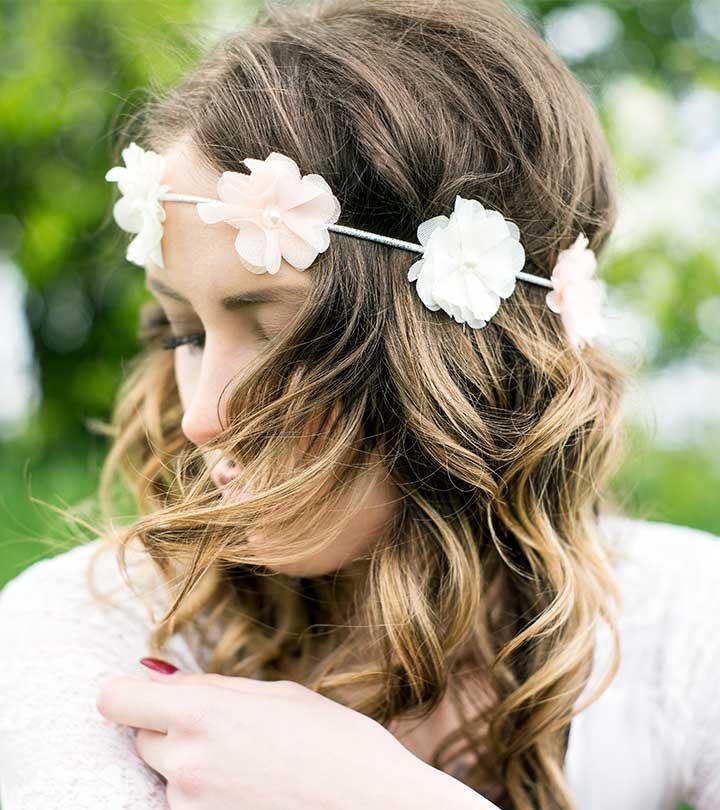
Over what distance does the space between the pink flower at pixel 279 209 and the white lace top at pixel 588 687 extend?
26.9 inches

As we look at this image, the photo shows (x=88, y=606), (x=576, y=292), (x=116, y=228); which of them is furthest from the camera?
(x=116, y=228)

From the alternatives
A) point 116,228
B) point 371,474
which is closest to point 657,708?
point 371,474

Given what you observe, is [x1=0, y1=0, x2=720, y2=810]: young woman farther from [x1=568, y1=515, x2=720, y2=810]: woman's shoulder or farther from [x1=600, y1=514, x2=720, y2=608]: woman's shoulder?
[x1=600, y1=514, x2=720, y2=608]: woman's shoulder

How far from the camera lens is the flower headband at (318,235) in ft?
4.26

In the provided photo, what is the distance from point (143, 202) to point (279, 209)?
10.6 inches

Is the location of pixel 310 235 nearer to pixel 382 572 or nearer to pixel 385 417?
pixel 385 417

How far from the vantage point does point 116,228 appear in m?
3.90

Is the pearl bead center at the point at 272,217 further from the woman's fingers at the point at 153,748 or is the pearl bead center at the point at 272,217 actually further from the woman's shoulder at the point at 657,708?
the woman's shoulder at the point at 657,708

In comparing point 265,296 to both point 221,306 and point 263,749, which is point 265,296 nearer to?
point 221,306

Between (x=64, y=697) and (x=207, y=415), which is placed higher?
(x=207, y=415)

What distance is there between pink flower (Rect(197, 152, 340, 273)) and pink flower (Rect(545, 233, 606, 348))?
396 millimetres

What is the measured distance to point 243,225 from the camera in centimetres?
130

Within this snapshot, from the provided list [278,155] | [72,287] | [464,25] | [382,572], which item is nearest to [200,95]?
[278,155]

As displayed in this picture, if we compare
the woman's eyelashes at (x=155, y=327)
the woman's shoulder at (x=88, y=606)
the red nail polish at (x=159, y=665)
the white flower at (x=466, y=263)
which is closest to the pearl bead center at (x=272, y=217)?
the white flower at (x=466, y=263)
